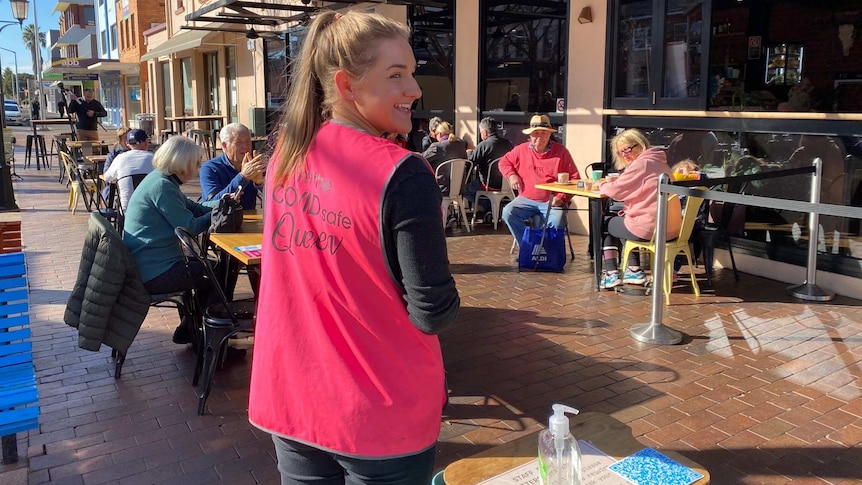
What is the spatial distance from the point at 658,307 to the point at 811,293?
185 centimetres

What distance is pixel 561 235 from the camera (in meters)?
6.59

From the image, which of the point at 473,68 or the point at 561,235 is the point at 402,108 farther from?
the point at 473,68

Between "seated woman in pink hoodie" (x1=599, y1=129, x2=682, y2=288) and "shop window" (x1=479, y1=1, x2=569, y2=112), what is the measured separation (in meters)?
2.97

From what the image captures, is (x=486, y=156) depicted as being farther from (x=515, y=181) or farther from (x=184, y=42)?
(x=184, y=42)

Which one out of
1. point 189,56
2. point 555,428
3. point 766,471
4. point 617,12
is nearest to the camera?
point 555,428

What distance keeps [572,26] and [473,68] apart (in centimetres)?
193

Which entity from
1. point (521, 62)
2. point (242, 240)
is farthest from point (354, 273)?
point (521, 62)

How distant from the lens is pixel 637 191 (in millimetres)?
5633

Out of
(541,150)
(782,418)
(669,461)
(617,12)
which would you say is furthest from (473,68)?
(669,461)

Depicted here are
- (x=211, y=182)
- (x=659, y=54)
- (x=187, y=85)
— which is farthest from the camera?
(x=187, y=85)

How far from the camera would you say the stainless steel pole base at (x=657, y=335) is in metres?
4.67

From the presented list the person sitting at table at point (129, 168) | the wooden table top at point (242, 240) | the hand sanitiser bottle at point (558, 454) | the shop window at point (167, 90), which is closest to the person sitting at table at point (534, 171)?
the wooden table top at point (242, 240)

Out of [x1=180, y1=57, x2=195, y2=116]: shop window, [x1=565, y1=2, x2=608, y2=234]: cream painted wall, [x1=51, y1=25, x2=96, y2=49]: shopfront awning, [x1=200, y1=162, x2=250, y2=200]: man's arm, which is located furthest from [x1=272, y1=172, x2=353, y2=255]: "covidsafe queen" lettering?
[x1=51, y1=25, x2=96, y2=49]: shopfront awning

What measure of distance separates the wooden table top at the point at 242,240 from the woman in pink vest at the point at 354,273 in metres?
2.23
